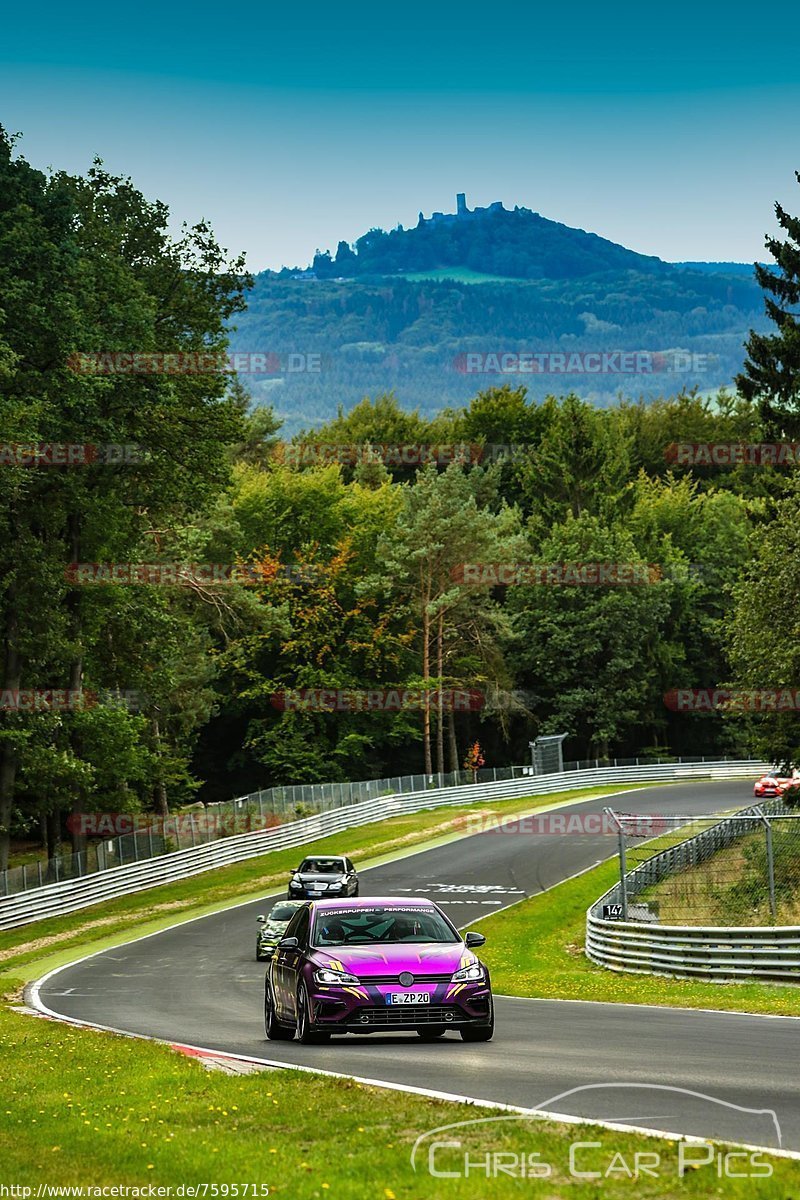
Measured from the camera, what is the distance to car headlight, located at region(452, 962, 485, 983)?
14547 mm

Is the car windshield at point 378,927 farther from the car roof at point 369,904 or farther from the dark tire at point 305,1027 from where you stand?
the dark tire at point 305,1027

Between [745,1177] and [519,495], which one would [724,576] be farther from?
[745,1177]

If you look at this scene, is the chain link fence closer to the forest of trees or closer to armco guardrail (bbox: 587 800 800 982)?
armco guardrail (bbox: 587 800 800 982)

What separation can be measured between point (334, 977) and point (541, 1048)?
2.16 m

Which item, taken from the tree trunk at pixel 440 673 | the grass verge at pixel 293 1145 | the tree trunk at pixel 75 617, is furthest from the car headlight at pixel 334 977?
the tree trunk at pixel 440 673

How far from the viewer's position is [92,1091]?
1162 cm

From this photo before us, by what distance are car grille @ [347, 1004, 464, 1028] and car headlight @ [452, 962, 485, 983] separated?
0.27 metres

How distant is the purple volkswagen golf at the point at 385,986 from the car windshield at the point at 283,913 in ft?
47.5

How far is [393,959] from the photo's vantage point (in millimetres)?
14617

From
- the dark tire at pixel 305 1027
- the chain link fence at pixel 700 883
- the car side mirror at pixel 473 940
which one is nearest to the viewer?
the dark tire at pixel 305 1027

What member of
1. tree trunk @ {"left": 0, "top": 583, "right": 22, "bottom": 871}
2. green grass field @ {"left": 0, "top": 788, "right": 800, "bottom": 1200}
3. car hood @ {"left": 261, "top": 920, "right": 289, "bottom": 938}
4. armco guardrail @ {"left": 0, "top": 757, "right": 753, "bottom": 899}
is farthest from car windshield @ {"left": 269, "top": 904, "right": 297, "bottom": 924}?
tree trunk @ {"left": 0, "top": 583, "right": 22, "bottom": 871}

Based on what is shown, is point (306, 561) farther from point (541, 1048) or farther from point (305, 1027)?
point (541, 1048)

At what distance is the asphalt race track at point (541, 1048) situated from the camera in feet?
31.6

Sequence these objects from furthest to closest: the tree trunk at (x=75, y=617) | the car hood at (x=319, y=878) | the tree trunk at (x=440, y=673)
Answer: the tree trunk at (x=440, y=673), the tree trunk at (x=75, y=617), the car hood at (x=319, y=878)
